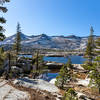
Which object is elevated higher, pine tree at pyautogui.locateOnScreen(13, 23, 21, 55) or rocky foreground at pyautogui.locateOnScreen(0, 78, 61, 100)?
pine tree at pyautogui.locateOnScreen(13, 23, 21, 55)

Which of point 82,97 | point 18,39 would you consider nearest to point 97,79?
point 82,97

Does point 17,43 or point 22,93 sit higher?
point 17,43

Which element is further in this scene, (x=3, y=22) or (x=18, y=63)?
(x=18, y=63)

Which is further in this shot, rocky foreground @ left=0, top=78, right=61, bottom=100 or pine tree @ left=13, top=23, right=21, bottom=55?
pine tree @ left=13, top=23, right=21, bottom=55

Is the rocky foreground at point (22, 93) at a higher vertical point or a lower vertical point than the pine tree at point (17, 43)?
lower

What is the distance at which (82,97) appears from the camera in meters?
14.0

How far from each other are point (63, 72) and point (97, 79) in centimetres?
546

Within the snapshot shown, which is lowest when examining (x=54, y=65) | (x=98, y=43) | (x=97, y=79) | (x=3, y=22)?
(x=54, y=65)

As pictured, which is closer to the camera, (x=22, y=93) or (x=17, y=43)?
(x=22, y=93)

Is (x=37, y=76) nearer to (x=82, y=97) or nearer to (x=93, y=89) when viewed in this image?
(x=93, y=89)

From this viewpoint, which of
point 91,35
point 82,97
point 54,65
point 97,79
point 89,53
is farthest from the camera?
point 54,65

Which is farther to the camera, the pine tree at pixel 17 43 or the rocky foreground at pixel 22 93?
the pine tree at pixel 17 43

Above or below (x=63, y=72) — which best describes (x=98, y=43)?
above

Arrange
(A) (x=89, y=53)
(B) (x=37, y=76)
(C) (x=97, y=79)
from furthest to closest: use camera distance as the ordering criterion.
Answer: (A) (x=89, y=53) < (B) (x=37, y=76) < (C) (x=97, y=79)
